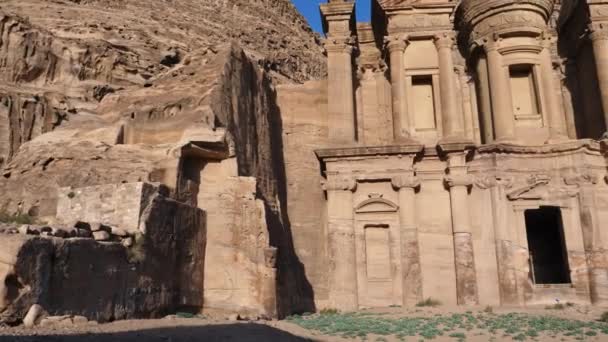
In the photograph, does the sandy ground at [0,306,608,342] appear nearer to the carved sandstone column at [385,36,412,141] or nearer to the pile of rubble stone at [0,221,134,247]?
the pile of rubble stone at [0,221,134,247]

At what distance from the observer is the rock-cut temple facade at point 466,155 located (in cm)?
1647

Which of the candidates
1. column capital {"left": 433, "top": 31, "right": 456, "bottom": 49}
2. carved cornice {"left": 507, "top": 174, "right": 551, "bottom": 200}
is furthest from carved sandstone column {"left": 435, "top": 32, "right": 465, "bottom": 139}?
carved cornice {"left": 507, "top": 174, "right": 551, "bottom": 200}

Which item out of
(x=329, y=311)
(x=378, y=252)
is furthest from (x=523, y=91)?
(x=329, y=311)

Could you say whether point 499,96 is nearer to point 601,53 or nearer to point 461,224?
point 601,53

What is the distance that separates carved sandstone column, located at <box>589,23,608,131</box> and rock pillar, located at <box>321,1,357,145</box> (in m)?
7.90

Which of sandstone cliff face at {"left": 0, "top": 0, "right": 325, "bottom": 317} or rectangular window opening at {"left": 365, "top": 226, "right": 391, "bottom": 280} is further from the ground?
sandstone cliff face at {"left": 0, "top": 0, "right": 325, "bottom": 317}

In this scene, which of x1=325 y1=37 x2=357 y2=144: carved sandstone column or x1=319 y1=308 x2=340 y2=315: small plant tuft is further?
x1=325 y1=37 x2=357 y2=144: carved sandstone column

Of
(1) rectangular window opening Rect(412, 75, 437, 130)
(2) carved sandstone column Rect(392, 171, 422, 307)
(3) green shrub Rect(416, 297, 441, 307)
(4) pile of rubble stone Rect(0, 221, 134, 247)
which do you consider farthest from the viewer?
(1) rectangular window opening Rect(412, 75, 437, 130)

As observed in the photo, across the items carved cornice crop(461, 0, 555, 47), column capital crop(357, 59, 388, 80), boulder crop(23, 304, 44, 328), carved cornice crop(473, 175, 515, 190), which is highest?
carved cornice crop(461, 0, 555, 47)

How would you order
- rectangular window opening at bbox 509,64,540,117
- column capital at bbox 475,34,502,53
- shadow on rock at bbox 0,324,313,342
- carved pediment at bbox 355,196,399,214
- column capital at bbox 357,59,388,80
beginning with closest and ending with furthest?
shadow on rock at bbox 0,324,313,342 → carved pediment at bbox 355,196,399,214 → column capital at bbox 475,34,502,53 → rectangular window opening at bbox 509,64,540,117 → column capital at bbox 357,59,388,80

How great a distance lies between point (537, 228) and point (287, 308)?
10040 millimetres

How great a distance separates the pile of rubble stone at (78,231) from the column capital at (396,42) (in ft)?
40.7

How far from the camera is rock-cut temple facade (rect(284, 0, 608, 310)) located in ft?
54.0

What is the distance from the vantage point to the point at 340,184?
17.3m
